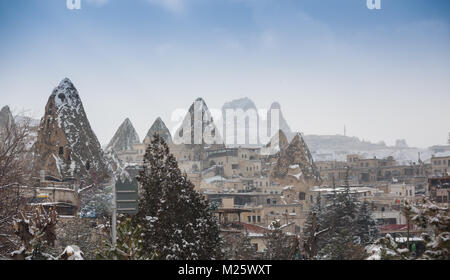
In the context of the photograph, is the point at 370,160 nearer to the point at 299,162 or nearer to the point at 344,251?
the point at 299,162

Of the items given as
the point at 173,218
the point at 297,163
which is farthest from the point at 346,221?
the point at 297,163

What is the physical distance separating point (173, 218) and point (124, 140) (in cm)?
1840

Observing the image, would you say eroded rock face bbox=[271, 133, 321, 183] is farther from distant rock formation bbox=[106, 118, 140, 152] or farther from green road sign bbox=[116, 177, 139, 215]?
green road sign bbox=[116, 177, 139, 215]

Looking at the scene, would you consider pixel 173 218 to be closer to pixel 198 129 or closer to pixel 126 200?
pixel 126 200

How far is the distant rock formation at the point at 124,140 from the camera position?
74.0ft

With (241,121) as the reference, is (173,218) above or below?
below

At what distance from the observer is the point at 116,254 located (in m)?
5.38

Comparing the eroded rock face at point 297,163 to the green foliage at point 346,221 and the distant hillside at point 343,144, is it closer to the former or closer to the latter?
the distant hillside at point 343,144

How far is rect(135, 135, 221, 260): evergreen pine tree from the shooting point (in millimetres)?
7195

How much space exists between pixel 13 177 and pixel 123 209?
3970 millimetres

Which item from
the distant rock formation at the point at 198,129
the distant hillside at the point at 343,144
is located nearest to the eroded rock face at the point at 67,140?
the distant rock formation at the point at 198,129

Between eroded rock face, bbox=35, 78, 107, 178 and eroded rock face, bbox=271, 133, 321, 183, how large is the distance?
9.81 metres

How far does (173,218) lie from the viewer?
24.3ft

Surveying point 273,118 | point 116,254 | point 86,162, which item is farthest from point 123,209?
point 86,162
